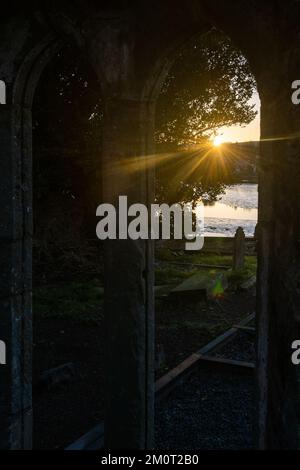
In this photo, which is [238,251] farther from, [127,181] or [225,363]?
[127,181]

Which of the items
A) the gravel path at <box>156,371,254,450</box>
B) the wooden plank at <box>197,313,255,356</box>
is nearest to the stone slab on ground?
the wooden plank at <box>197,313,255,356</box>

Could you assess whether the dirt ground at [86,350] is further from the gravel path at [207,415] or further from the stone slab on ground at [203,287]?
the gravel path at [207,415]

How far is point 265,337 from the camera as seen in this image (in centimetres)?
265

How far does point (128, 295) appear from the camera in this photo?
307 cm

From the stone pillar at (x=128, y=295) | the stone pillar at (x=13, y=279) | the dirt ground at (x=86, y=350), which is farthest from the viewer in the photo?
the dirt ground at (x=86, y=350)

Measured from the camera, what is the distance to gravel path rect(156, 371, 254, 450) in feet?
14.3

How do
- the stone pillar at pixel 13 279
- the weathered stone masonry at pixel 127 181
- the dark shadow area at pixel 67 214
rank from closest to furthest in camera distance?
the weathered stone masonry at pixel 127 181
the stone pillar at pixel 13 279
the dark shadow area at pixel 67 214

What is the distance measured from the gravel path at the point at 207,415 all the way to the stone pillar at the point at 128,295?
1346 mm

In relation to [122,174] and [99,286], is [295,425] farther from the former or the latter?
[99,286]

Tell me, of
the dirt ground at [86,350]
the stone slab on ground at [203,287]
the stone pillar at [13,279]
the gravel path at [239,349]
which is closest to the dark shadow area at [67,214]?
the dirt ground at [86,350]

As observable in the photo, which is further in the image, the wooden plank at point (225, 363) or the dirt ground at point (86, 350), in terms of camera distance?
the wooden plank at point (225, 363)

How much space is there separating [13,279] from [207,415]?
272 centimetres

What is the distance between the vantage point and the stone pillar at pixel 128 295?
3.02 m

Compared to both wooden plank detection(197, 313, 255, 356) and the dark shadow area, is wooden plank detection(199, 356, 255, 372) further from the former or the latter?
the dark shadow area
